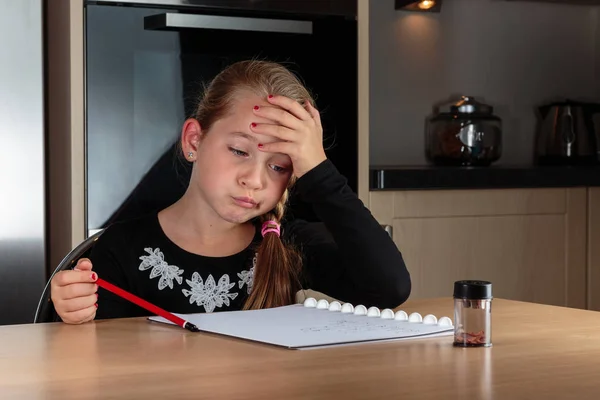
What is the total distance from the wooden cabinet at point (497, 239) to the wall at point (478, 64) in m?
0.51

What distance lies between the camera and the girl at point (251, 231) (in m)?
1.40

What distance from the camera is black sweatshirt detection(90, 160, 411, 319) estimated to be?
1.40m

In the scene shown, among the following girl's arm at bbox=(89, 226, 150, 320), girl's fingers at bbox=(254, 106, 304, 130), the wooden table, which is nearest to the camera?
the wooden table

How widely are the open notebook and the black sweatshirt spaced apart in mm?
172

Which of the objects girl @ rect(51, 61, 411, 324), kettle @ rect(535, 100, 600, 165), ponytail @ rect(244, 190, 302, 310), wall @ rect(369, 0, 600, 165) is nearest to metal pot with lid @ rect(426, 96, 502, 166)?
wall @ rect(369, 0, 600, 165)

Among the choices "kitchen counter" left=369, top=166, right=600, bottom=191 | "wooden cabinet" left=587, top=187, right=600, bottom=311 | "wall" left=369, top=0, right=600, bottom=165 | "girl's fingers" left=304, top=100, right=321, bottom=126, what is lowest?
"wooden cabinet" left=587, top=187, right=600, bottom=311

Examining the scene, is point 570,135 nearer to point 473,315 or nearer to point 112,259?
point 112,259

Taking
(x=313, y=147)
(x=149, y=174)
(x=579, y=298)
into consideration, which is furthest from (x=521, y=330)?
(x=579, y=298)

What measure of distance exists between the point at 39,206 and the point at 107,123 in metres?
0.28

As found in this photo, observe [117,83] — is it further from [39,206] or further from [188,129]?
[188,129]

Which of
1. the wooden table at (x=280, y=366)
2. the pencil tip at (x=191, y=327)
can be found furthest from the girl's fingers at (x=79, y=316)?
the pencil tip at (x=191, y=327)

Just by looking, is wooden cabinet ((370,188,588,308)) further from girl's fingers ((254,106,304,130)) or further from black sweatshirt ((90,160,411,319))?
girl's fingers ((254,106,304,130))

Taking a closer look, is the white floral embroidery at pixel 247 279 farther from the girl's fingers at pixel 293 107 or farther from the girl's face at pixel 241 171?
the girl's fingers at pixel 293 107

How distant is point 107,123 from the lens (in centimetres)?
247
